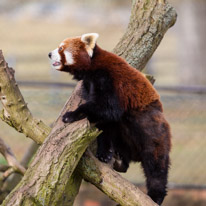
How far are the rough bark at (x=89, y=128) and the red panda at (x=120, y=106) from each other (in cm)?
18

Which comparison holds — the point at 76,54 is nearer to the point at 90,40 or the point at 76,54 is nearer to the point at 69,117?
the point at 90,40

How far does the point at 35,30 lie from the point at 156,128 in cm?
1778

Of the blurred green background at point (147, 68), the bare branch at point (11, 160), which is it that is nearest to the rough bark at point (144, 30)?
the bare branch at point (11, 160)

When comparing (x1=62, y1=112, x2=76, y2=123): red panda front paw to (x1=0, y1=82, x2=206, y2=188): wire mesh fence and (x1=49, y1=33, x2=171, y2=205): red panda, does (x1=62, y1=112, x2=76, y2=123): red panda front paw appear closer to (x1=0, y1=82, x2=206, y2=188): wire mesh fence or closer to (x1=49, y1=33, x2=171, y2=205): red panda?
(x1=49, y1=33, x2=171, y2=205): red panda

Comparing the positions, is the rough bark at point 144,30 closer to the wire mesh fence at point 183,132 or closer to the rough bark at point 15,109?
the rough bark at point 15,109

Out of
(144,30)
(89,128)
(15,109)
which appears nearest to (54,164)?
(89,128)

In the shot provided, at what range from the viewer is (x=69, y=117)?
90.4 inches

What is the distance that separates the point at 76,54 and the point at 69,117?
0.48 meters

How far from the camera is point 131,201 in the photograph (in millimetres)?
2166

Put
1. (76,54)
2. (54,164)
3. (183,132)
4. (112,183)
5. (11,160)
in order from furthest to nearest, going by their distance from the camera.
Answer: (183,132) → (11,160) → (76,54) → (112,183) → (54,164)

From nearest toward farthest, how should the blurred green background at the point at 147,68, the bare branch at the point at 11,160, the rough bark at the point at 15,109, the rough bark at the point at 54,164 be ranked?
1. the rough bark at the point at 54,164
2. the rough bark at the point at 15,109
3. the bare branch at the point at 11,160
4. the blurred green background at the point at 147,68

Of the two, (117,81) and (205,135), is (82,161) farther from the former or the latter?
(205,135)

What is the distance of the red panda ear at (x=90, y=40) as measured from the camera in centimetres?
253

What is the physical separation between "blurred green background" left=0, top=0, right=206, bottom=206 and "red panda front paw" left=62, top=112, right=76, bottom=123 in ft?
6.79
